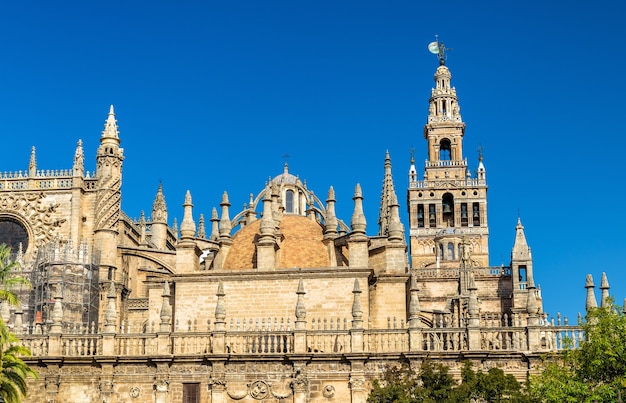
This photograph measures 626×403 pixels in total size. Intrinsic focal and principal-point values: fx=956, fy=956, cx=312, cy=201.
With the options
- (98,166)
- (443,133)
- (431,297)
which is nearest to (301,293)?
(98,166)

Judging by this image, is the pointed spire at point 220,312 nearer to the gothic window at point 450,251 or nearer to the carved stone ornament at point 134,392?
the carved stone ornament at point 134,392

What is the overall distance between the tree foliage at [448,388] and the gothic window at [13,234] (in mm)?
22567

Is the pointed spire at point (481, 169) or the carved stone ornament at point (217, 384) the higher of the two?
the pointed spire at point (481, 169)

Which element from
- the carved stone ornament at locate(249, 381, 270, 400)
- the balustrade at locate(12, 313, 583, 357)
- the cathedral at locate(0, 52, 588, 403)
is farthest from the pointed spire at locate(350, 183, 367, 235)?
the carved stone ornament at locate(249, 381, 270, 400)

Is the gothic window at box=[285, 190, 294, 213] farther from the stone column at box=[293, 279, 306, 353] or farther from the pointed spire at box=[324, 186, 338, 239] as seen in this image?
the stone column at box=[293, 279, 306, 353]

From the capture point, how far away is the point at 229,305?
122ft

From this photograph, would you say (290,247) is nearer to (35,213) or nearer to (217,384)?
(217,384)

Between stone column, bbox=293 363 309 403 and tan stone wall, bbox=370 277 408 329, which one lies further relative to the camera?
tan stone wall, bbox=370 277 408 329

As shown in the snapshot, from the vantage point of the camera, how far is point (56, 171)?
47250mm

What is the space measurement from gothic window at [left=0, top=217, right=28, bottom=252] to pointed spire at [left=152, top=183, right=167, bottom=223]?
9.35m

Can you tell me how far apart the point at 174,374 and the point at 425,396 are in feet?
31.5

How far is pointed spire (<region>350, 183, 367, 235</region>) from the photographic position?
37.7 m

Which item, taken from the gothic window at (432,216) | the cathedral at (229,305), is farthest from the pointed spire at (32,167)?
the gothic window at (432,216)

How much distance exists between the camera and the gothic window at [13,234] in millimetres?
46719
